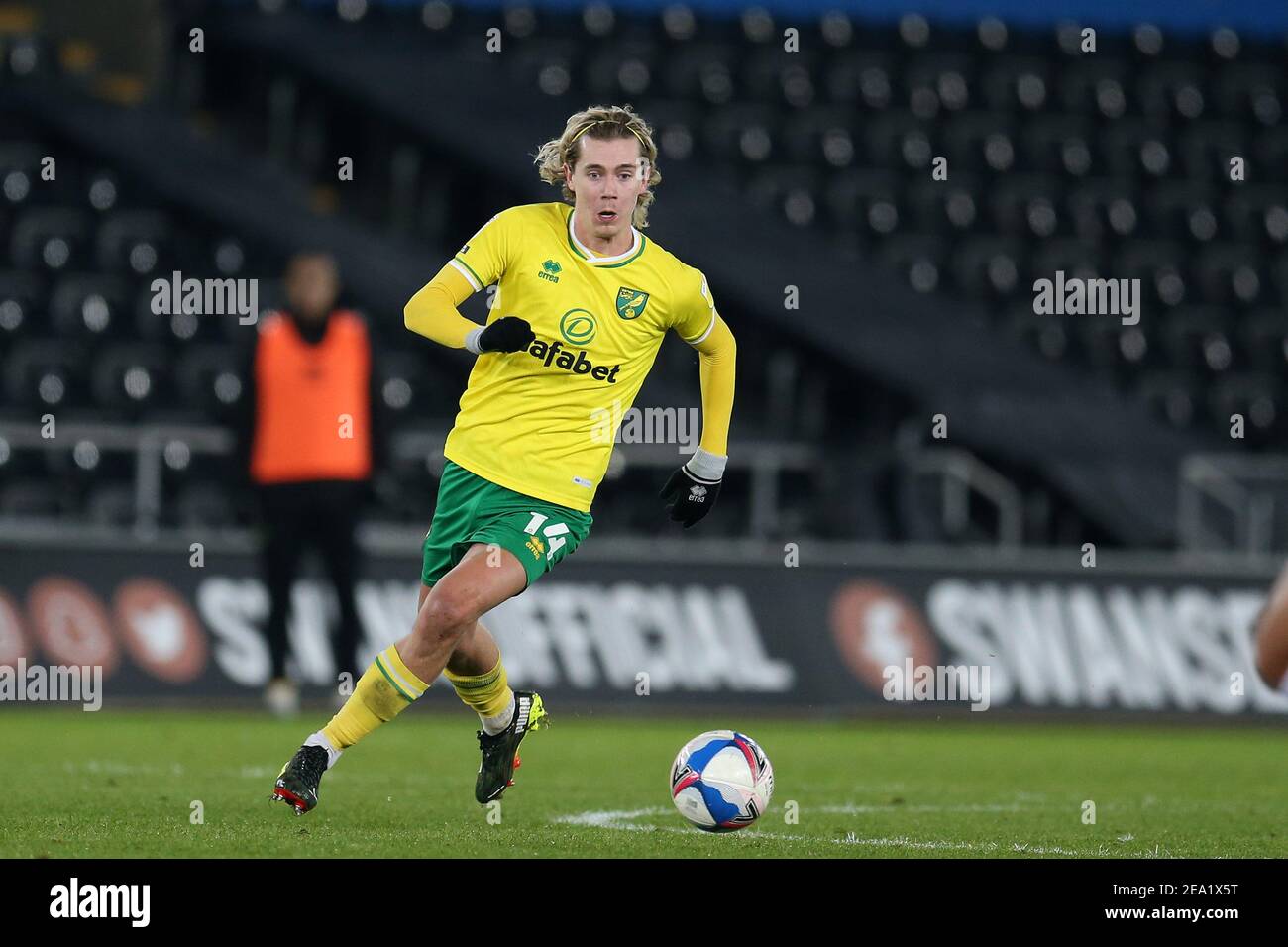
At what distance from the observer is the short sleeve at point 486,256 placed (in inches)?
257

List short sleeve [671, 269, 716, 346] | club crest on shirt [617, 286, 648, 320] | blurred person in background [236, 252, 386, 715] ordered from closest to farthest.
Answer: club crest on shirt [617, 286, 648, 320], short sleeve [671, 269, 716, 346], blurred person in background [236, 252, 386, 715]

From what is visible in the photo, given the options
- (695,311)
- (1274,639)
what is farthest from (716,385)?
(1274,639)

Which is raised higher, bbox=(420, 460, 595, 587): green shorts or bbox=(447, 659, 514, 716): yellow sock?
bbox=(420, 460, 595, 587): green shorts

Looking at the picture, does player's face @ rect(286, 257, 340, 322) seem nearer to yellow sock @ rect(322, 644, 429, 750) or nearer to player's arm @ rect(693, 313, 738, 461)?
player's arm @ rect(693, 313, 738, 461)

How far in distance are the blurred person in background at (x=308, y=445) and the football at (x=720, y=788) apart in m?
4.86

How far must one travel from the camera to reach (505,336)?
20.2 feet

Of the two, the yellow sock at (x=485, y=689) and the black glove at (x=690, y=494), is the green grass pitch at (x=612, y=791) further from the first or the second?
the black glove at (x=690, y=494)

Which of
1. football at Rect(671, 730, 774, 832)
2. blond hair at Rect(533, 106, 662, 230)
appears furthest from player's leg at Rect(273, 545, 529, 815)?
blond hair at Rect(533, 106, 662, 230)

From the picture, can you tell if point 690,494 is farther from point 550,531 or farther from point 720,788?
point 720,788

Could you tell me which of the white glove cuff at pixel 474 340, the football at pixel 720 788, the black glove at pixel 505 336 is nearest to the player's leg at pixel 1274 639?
the football at pixel 720 788

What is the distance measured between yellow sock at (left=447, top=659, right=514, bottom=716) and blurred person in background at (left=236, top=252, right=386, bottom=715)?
4136 millimetres

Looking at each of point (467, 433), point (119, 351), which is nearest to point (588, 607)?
point (119, 351)

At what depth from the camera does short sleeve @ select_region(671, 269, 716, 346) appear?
689 centimetres
